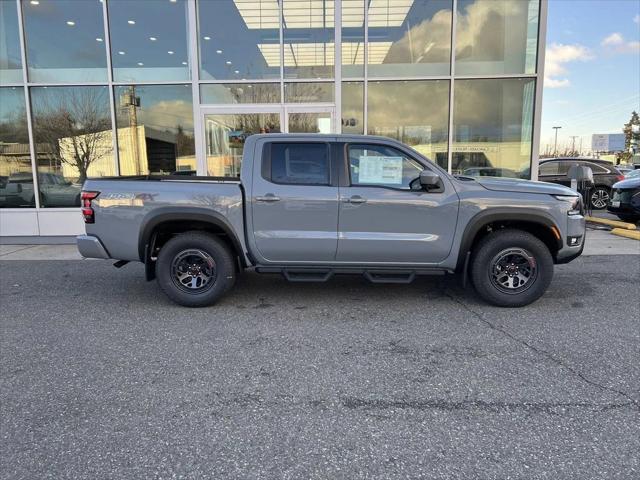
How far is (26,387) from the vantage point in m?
3.45

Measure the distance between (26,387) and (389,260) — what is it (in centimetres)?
353

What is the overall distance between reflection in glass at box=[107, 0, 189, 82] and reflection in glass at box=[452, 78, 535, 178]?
6.23 metres

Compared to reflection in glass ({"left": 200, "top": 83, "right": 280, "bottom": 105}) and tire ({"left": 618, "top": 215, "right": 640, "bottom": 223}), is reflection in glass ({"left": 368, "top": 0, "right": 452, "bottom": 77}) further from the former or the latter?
tire ({"left": 618, "top": 215, "right": 640, "bottom": 223})

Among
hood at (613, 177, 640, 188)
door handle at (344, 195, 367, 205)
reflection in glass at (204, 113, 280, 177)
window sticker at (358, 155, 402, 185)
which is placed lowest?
hood at (613, 177, 640, 188)

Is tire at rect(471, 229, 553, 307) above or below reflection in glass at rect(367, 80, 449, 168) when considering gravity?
below

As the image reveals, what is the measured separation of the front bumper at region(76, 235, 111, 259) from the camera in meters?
5.21

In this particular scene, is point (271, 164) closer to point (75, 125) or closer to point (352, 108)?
point (352, 108)

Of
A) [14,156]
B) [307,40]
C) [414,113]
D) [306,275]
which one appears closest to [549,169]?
[414,113]

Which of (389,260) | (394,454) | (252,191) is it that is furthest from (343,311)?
(394,454)

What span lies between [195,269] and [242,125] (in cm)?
581

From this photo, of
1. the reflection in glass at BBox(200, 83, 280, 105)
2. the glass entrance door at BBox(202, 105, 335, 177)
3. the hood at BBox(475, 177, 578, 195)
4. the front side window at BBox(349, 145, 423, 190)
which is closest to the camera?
the hood at BBox(475, 177, 578, 195)

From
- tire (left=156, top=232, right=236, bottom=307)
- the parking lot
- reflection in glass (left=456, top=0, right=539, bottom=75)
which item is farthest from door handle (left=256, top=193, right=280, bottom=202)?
reflection in glass (left=456, top=0, right=539, bottom=75)

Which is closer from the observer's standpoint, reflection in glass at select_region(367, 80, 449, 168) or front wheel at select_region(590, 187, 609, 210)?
reflection in glass at select_region(367, 80, 449, 168)

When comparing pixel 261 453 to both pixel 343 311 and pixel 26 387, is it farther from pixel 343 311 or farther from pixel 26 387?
pixel 343 311
